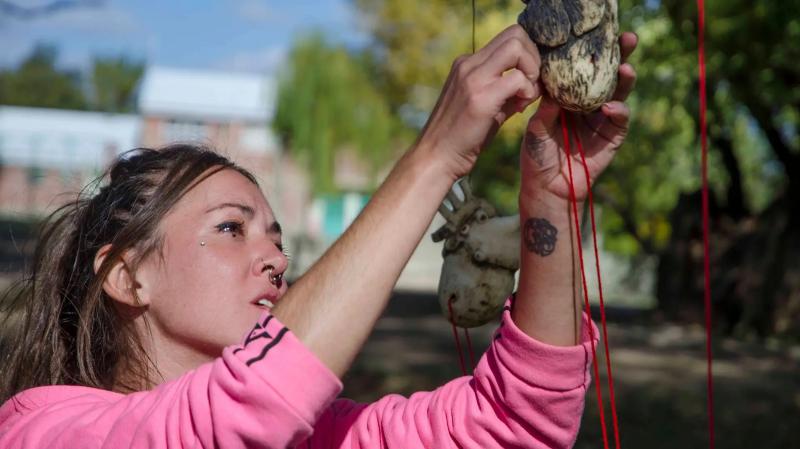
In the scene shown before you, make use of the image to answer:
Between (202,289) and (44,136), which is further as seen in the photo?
(44,136)

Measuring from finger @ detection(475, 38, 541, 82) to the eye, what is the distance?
0.55 metres

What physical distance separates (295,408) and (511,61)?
59cm

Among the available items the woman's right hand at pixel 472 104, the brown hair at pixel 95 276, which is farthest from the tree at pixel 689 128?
the woman's right hand at pixel 472 104

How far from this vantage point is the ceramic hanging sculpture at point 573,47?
152 cm

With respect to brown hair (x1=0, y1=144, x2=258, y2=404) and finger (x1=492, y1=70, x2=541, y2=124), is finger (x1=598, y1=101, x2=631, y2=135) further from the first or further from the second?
brown hair (x1=0, y1=144, x2=258, y2=404)

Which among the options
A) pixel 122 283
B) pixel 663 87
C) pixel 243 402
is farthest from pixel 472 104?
pixel 663 87

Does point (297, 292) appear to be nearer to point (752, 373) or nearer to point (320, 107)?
point (752, 373)

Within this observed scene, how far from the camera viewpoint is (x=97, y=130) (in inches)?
1574

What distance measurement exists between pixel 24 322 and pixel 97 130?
4005cm

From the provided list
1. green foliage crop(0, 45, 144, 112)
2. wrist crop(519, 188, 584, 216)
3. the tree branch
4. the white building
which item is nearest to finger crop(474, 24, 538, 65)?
wrist crop(519, 188, 584, 216)

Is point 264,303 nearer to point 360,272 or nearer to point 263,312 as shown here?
point 263,312

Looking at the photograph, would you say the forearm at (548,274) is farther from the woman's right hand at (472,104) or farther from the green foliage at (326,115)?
the green foliage at (326,115)

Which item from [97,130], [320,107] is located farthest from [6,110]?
[320,107]

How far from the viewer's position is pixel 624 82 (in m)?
1.66
